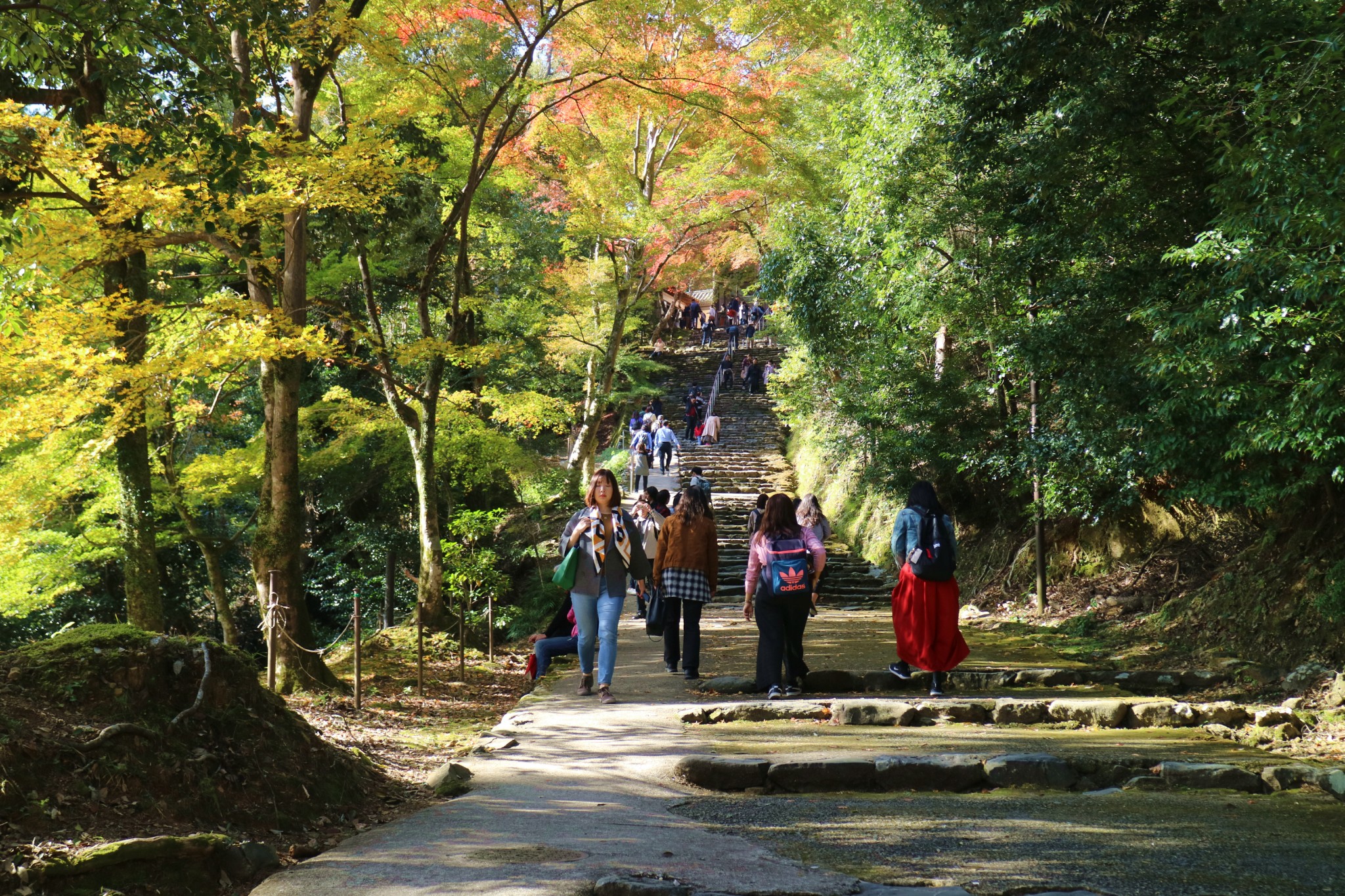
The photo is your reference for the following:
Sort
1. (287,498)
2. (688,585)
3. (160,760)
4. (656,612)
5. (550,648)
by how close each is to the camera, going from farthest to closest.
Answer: (656,612) < (550,648) < (287,498) < (688,585) < (160,760)

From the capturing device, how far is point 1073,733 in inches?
252

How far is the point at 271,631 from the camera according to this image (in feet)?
25.0

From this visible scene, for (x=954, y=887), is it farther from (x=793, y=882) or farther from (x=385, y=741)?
(x=385, y=741)

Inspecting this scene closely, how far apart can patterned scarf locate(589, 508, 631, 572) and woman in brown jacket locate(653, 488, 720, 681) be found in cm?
102

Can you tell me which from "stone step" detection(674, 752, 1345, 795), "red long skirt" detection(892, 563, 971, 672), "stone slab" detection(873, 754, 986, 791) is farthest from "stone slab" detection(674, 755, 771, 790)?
"red long skirt" detection(892, 563, 971, 672)

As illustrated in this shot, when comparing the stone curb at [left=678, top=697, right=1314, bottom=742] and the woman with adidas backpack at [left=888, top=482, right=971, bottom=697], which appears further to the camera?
the woman with adidas backpack at [left=888, top=482, right=971, bottom=697]

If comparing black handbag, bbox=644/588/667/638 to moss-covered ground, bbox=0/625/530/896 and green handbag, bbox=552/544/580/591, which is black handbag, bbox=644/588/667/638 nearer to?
green handbag, bbox=552/544/580/591

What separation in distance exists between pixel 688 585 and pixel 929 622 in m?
2.02

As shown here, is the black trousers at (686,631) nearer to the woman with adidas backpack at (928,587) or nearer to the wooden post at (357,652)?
the woman with adidas backpack at (928,587)

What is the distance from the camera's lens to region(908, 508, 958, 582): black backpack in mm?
7367

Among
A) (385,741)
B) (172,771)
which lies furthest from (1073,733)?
(172,771)

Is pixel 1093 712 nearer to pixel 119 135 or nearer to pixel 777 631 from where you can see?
pixel 777 631

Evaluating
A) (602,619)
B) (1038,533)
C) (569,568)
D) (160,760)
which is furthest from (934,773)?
(1038,533)

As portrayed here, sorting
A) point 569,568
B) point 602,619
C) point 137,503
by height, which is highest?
point 137,503
